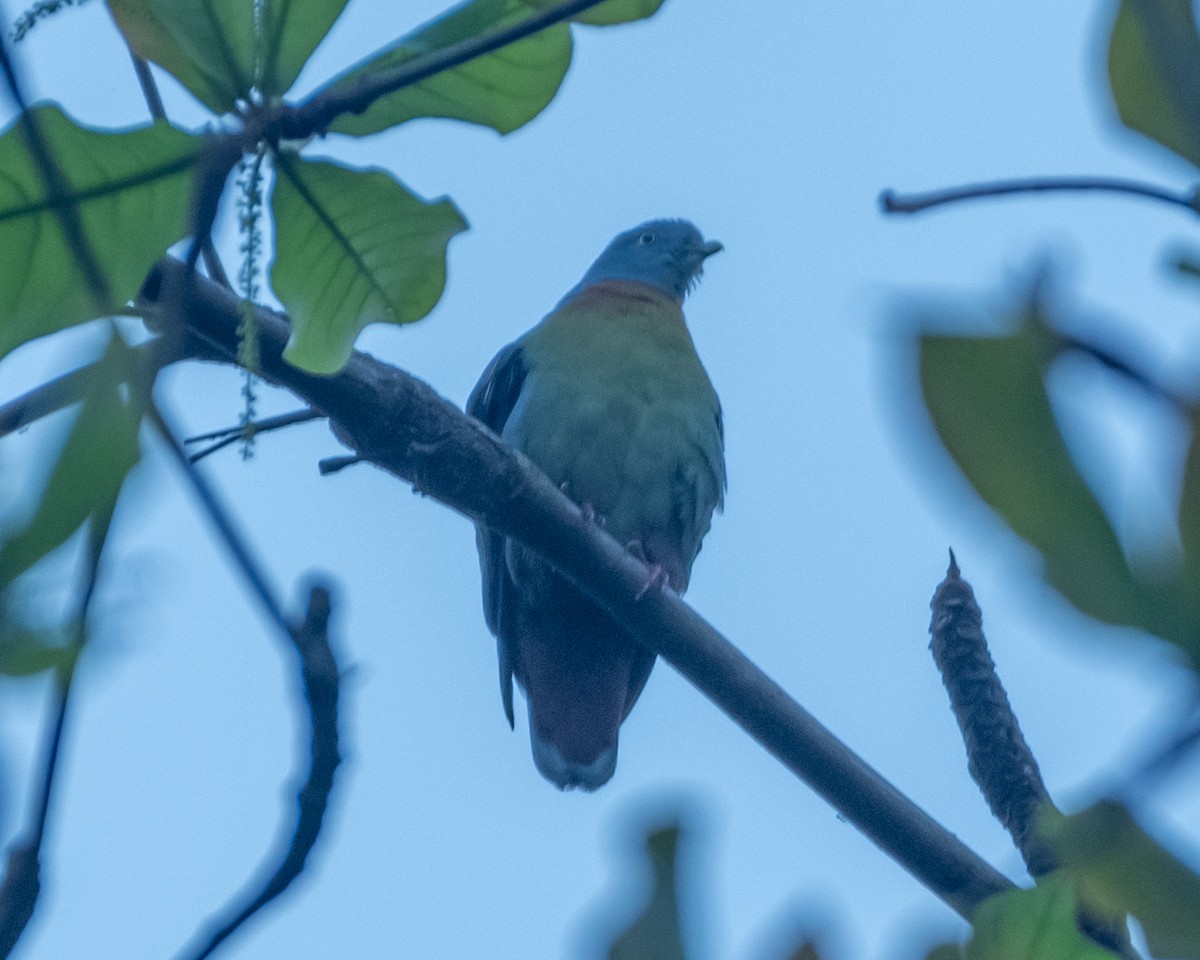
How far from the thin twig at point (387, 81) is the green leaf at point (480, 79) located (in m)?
0.30

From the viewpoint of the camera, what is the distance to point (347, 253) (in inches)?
76.2

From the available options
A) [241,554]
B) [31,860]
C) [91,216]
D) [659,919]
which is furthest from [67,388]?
[91,216]

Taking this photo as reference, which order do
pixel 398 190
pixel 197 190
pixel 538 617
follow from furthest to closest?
pixel 538 617 < pixel 398 190 < pixel 197 190

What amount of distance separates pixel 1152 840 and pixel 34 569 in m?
0.51

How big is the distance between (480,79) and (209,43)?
37cm

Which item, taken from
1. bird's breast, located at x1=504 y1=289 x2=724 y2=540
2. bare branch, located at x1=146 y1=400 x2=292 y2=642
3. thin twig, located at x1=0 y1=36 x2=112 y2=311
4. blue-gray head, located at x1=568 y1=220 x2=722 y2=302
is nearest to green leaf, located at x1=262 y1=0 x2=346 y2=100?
thin twig, located at x1=0 y1=36 x2=112 y2=311

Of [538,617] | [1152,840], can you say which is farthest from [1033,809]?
A: [538,617]

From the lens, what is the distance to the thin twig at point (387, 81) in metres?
1.42

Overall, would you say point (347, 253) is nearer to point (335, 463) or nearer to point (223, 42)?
point (223, 42)

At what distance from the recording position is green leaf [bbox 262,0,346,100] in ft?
5.65

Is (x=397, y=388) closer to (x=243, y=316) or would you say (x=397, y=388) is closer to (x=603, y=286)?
(x=243, y=316)

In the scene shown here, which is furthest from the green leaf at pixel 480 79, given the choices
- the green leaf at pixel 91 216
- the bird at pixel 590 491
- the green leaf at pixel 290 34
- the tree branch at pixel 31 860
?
the bird at pixel 590 491

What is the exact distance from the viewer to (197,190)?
1258 millimetres

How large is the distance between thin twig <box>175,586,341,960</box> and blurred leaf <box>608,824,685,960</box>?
10.2 inches
